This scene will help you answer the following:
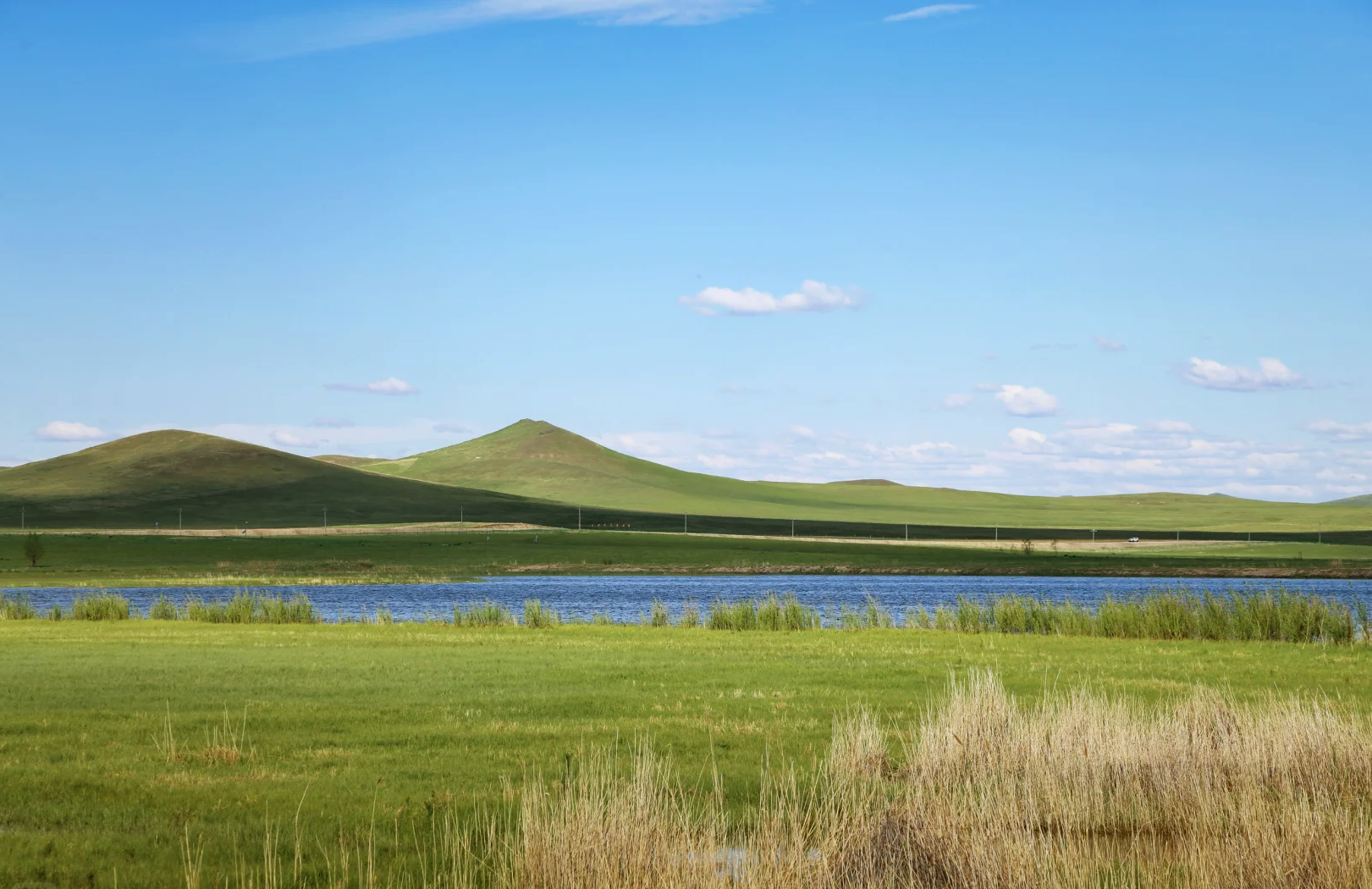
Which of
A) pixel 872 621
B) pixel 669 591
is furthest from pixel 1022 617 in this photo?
pixel 669 591

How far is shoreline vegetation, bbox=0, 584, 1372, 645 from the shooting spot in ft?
124

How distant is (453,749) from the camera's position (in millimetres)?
16656

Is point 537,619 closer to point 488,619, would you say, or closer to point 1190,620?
point 488,619

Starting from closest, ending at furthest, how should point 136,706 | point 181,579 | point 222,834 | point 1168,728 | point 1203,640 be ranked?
point 222,834, point 1168,728, point 136,706, point 1203,640, point 181,579

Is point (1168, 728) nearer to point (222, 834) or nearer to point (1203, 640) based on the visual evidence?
point (222, 834)

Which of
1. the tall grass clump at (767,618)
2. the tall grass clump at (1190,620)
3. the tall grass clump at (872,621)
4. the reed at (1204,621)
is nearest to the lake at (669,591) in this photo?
the tall grass clump at (872,621)

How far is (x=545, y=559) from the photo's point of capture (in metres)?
120

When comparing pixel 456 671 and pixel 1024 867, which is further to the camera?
pixel 456 671

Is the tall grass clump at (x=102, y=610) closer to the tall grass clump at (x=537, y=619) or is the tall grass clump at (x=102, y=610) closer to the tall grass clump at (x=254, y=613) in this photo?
the tall grass clump at (x=254, y=613)

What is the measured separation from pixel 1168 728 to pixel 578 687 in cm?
1165

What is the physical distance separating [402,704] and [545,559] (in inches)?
3924

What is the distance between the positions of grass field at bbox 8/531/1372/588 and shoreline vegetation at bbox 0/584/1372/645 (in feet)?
126

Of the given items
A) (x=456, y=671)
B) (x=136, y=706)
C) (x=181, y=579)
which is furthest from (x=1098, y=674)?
(x=181, y=579)

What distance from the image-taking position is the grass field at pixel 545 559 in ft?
314
